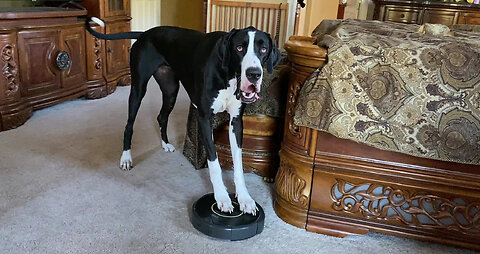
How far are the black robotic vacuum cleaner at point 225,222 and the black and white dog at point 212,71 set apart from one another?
1.4 inches

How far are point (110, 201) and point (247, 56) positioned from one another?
37.7 inches

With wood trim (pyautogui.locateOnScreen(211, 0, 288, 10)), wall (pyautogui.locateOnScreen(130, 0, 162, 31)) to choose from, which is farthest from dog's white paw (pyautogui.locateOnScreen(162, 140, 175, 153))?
wood trim (pyautogui.locateOnScreen(211, 0, 288, 10))

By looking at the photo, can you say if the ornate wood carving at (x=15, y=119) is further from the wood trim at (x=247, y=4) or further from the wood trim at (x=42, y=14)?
the wood trim at (x=247, y=4)

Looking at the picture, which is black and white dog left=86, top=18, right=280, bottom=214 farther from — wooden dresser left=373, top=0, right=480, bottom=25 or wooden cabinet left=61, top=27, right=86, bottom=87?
wooden dresser left=373, top=0, right=480, bottom=25

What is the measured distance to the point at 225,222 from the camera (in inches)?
68.7

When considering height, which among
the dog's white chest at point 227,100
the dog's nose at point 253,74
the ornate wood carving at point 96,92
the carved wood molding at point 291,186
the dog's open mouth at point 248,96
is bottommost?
the ornate wood carving at point 96,92

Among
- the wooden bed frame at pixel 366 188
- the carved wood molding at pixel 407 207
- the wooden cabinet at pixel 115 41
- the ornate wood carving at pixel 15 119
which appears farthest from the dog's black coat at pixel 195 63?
the wooden cabinet at pixel 115 41

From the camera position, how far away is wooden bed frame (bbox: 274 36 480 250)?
1.66m

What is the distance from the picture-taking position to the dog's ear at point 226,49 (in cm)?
166

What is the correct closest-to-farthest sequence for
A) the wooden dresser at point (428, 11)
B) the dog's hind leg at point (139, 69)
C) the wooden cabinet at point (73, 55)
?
the dog's hind leg at point (139, 69) → the wooden cabinet at point (73, 55) → the wooden dresser at point (428, 11)

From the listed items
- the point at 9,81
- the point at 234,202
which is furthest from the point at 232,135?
the point at 9,81

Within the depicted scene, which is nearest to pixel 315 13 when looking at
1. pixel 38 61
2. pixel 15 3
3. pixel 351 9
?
pixel 351 9

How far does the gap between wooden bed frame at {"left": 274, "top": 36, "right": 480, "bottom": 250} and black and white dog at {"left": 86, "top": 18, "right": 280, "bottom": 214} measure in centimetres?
20

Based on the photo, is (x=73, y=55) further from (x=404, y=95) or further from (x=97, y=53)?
(x=404, y=95)
